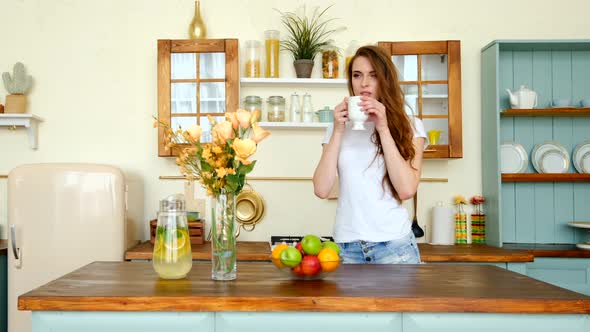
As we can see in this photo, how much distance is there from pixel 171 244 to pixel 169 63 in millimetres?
2022

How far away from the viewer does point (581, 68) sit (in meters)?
3.79

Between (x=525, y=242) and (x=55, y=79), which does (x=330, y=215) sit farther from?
→ (x=55, y=79)

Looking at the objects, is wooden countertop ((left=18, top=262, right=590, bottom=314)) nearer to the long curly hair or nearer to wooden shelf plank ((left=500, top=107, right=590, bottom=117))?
the long curly hair

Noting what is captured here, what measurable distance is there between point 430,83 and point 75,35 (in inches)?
88.2

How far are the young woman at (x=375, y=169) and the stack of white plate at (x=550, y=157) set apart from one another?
6.06 feet

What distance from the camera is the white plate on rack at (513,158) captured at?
12.2 ft

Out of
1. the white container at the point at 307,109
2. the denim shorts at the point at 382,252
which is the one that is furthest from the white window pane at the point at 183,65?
the denim shorts at the point at 382,252

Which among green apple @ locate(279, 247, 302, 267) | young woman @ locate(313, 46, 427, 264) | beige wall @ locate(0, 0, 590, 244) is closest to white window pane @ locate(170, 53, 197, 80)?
beige wall @ locate(0, 0, 590, 244)

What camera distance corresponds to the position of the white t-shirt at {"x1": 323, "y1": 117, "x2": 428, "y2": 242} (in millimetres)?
2088

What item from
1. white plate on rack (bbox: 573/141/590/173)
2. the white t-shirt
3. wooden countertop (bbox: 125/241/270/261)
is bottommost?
wooden countertop (bbox: 125/241/270/261)

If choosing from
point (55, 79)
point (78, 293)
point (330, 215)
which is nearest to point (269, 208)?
point (330, 215)

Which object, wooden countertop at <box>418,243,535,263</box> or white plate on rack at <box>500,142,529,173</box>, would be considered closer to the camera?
wooden countertop at <box>418,243,535,263</box>

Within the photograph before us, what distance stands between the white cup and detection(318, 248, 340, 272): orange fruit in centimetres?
49

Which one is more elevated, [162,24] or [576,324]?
[162,24]
